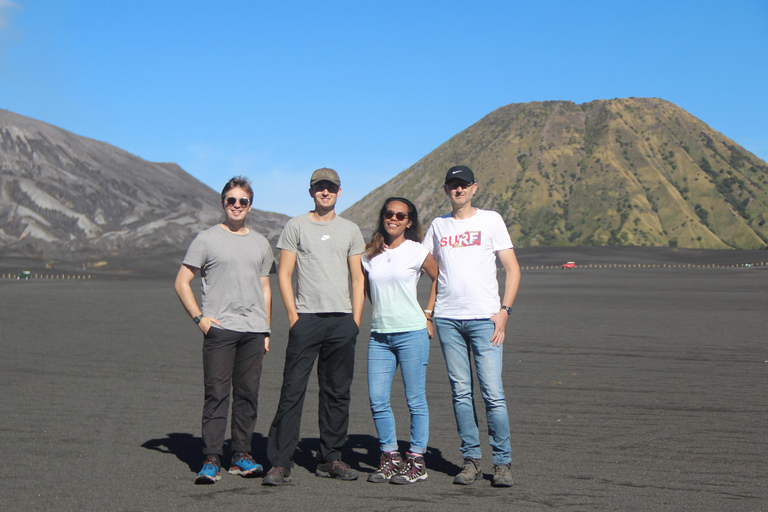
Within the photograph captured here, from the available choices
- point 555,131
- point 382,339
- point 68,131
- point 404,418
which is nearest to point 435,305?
point 382,339

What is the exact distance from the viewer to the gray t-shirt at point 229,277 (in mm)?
5219

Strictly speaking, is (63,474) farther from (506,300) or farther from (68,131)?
(68,131)

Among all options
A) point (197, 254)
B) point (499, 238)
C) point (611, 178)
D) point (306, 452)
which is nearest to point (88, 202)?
point (611, 178)

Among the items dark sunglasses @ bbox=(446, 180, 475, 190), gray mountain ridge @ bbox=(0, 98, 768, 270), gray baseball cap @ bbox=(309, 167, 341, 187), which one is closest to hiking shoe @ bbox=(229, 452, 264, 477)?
gray baseball cap @ bbox=(309, 167, 341, 187)

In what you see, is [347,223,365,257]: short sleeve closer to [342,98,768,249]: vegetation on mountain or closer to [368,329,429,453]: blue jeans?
[368,329,429,453]: blue jeans

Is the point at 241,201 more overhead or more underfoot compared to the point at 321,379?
more overhead

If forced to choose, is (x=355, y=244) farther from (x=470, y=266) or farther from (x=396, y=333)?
(x=470, y=266)

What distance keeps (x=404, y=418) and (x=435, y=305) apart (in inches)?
106

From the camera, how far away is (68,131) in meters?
158

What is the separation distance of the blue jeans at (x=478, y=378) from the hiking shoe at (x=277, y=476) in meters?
1.27

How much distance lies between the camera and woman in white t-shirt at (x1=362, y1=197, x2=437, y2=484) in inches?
203

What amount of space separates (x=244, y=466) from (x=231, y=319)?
1.08 m

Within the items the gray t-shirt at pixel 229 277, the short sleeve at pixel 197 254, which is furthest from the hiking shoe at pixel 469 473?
the short sleeve at pixel 197 254

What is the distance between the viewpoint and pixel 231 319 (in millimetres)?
5227
